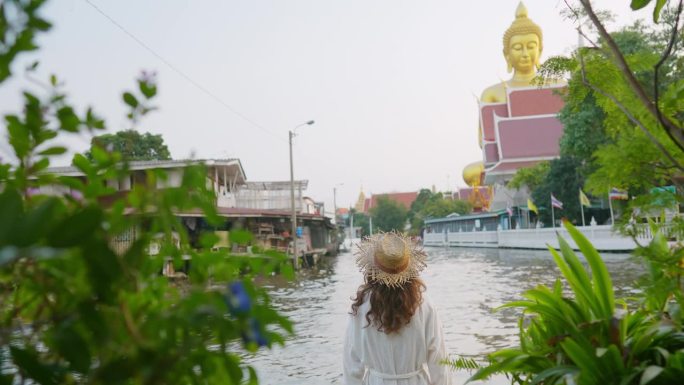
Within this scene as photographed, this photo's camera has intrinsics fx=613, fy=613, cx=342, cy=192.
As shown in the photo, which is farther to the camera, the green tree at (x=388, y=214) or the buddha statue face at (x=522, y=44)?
the green tree at (x=388, y=214)

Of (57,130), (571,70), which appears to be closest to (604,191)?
(571,70)

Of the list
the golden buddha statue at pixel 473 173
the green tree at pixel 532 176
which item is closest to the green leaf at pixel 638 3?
the green tree at pixel 532 176

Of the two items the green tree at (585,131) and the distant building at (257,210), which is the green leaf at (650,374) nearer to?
the distant building at (257,210)

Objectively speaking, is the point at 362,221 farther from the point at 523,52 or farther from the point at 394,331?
the point at 394,331

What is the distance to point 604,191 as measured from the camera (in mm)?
2584

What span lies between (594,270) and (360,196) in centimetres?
12172

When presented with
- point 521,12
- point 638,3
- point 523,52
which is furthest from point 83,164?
point 521,12

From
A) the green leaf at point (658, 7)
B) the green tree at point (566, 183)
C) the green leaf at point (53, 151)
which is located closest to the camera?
the green leaf at point (53, 151)

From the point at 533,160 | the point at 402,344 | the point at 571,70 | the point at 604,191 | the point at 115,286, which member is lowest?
the point at 402,344

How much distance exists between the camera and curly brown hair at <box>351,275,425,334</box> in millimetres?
3209

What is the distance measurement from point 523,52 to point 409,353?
168 ft

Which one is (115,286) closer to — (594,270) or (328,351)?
(594,270)

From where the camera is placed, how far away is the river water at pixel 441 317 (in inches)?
271

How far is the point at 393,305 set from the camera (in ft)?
10.6
